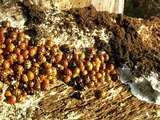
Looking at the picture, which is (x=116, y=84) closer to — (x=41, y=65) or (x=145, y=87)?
(x=145, y=87)

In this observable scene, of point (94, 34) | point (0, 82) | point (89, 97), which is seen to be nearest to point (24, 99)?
point (0, 82)

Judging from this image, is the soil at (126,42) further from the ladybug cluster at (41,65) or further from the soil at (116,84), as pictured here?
the ladybug cluster at (41,65)

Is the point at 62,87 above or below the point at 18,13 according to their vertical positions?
below

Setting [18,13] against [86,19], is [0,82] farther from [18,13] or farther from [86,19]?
[86,19]

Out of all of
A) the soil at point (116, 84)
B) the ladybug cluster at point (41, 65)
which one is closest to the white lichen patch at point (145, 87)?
the soil at point (116, 84)

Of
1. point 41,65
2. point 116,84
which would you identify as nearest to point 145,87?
point 116,84

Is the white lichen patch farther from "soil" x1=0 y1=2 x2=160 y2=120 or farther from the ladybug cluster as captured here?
the ladybug cluster

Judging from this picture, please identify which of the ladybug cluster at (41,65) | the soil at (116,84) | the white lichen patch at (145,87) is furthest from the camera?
the white lichen patch at (145,87)
